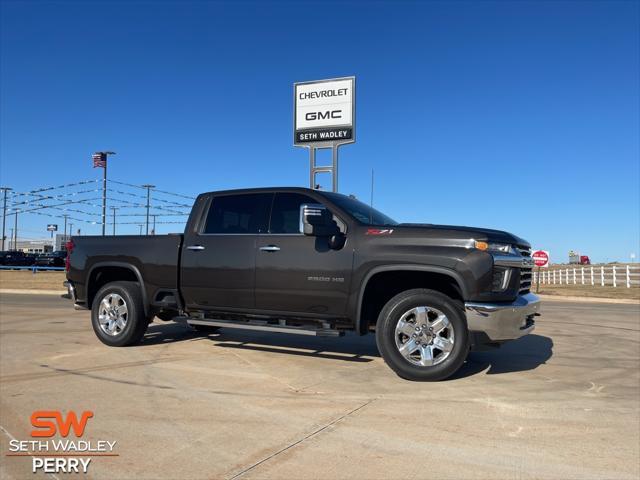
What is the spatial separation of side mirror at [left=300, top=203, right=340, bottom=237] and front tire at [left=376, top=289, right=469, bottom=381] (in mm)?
1037

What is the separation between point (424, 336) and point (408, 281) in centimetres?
70

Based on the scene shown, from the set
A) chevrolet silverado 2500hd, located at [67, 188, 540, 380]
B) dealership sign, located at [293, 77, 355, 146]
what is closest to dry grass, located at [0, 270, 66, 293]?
dealership sign, located at [293, 77, 355, 146]

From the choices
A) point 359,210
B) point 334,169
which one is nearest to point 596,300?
point 334,169

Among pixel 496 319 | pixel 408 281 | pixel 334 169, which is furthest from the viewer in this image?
pixel 334 169

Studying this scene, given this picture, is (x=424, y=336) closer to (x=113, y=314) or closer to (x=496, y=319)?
(x=496, y=319)

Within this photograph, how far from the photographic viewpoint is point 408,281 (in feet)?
19.1

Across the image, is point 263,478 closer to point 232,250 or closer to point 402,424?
point 402,424

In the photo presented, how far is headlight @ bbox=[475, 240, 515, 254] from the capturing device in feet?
17.1

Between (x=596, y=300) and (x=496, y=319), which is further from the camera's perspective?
(x=596, y=300)

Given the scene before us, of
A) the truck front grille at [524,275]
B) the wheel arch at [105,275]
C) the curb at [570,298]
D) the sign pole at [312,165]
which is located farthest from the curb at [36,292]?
the truck front grille at [524,275]

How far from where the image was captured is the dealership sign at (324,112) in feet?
59.7

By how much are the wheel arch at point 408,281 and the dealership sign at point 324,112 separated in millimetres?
12814

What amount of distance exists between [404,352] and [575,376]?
1.98 meters

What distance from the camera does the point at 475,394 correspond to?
16.1 ft
